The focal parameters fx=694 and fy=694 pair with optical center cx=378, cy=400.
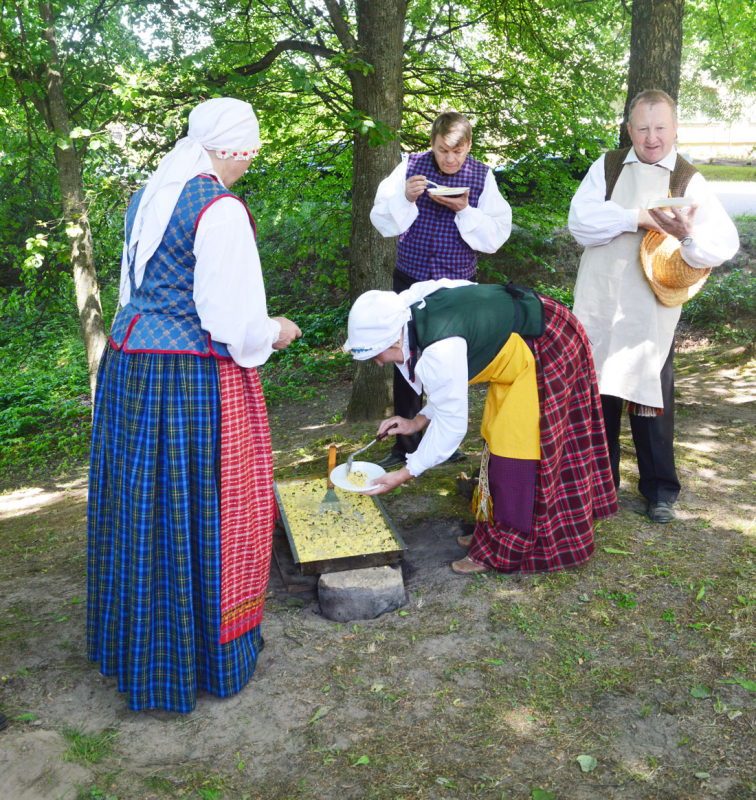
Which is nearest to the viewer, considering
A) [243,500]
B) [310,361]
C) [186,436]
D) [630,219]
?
Result: [186,436]

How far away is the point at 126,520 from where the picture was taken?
2.35m

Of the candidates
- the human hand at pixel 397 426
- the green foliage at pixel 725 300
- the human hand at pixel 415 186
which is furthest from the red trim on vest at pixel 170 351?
the green foliage at pixel 725 300

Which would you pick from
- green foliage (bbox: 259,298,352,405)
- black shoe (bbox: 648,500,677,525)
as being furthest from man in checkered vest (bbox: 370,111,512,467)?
green foliage (bbox: 259,298,352,405)

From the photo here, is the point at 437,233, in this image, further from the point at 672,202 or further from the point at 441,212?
the point at 672,202

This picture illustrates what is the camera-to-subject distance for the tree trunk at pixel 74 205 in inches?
212

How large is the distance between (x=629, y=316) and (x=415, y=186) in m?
1.23

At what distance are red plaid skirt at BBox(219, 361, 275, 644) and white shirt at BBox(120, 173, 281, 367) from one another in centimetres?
17

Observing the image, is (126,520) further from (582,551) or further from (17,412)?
(17,412)

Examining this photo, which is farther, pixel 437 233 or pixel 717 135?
pixel 717 135

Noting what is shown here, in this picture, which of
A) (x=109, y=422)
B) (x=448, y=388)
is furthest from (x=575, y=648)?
(x=109, y=422)

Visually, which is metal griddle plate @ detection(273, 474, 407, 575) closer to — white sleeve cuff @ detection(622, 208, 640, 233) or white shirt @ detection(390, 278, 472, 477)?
white shirt @ detection(390, 278, 472, 477)

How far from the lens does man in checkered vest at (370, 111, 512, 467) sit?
353cm

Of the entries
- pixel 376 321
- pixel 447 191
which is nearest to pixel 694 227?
pixel 447 191

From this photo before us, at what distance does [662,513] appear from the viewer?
3492mm
